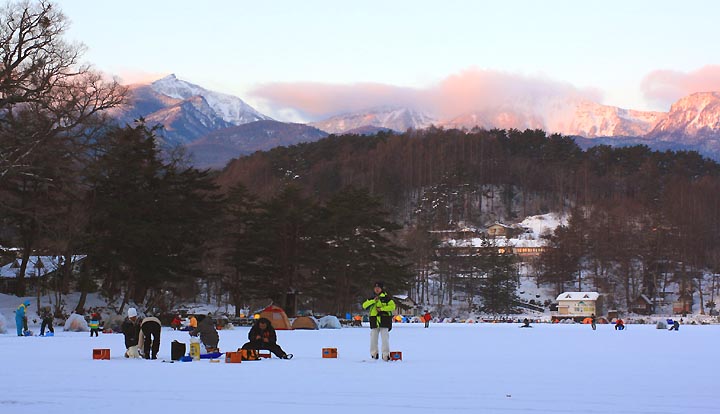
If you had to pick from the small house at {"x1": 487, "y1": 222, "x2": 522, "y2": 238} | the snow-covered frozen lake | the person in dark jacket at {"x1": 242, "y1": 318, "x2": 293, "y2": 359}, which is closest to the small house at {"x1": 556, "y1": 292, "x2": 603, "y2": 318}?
the small house at {"x1": 487, "y1": 222, "x2": 522, "y2": 238}

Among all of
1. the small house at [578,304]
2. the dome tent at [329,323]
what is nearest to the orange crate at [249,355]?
the dome tent at [329,323]

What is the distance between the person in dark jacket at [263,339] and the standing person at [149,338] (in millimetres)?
1855

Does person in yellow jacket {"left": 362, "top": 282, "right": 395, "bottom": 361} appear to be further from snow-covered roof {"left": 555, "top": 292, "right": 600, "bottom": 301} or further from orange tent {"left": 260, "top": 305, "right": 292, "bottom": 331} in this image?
snow-covered roof {"left": 555, "top": 292, "right": 600, "bottom": 301}

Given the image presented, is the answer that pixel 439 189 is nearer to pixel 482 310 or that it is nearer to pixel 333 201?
pixel 482 310

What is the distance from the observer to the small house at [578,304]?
91.8 m

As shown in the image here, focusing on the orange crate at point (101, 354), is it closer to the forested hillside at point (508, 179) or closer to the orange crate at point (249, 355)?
the orange crate at point (249, 355)

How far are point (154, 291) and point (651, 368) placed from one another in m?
40.3

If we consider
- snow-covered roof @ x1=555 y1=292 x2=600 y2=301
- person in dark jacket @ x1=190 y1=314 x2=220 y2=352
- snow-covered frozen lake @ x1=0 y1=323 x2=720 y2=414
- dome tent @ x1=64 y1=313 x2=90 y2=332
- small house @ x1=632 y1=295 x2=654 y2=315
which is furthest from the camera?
small house @ x1=632 y1=295 x2=654 y2=315

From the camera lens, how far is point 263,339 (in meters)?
17.9

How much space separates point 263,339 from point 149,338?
231cm

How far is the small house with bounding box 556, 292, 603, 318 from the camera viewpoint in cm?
9175

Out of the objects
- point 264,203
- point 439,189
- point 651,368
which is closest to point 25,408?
point 651,368

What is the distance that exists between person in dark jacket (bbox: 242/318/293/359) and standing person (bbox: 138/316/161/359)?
1.86 meters

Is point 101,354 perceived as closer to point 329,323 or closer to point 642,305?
point 329,323
